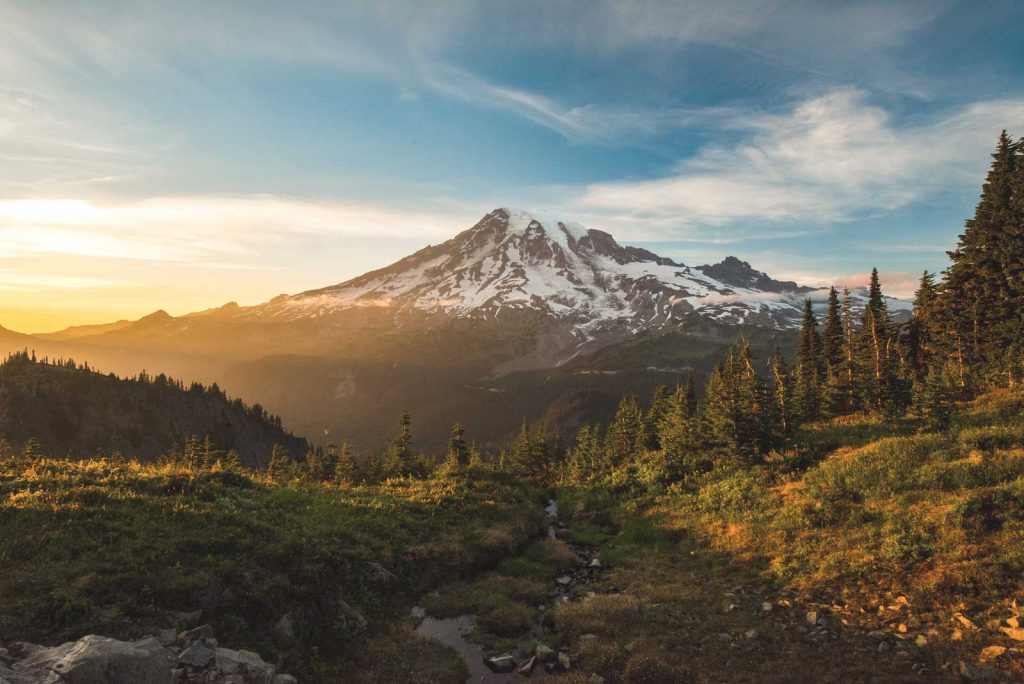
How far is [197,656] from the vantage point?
12.1 meters

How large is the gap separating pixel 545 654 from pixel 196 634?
1093cm

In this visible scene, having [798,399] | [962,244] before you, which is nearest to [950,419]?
[798,399]

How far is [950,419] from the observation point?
31156 mm

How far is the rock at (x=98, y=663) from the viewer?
31.6ft

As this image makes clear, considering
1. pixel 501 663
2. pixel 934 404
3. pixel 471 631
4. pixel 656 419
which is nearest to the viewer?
pixel 501 663

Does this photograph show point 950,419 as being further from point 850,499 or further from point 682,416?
point 682,416

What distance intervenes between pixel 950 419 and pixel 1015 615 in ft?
68.7

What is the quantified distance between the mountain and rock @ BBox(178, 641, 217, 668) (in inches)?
6174

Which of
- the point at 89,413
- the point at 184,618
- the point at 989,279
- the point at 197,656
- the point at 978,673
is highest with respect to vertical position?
the point at 989,279

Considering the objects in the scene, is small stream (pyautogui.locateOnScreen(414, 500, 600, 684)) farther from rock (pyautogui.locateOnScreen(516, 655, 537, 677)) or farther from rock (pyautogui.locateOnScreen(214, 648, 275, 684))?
rock (pyautogui.locateOnScreen(214, 648, 275, 684))

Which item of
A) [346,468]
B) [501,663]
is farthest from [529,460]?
[501,663]

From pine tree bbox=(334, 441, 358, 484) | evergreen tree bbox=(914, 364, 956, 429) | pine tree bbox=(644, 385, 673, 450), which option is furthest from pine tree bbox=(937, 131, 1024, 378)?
pine tree bbox=(334, 441, 358, 484)

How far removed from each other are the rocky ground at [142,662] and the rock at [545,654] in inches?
316

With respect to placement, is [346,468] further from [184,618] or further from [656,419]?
[184,618]
